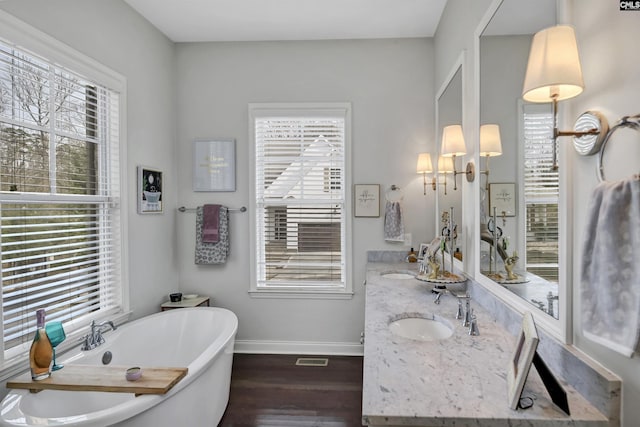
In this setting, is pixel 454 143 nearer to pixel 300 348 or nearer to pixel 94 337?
pixel 300 348

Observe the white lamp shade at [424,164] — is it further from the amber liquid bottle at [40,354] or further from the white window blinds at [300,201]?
the amber liquid bottle at [40,354]

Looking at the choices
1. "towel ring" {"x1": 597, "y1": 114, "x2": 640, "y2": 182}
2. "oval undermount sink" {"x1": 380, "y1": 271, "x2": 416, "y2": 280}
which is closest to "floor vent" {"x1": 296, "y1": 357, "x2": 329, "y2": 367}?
"oval undermount sink" {"x1": 380, "y1": 271, "x2": 416, "y2": 280}

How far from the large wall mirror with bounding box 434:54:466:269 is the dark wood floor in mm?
1287

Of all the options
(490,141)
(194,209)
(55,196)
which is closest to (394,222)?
(490,141)

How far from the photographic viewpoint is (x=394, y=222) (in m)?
3.13

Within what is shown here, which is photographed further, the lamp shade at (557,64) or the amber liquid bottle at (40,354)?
the amber liquid bottle at (40,354)

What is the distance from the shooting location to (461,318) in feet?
5.45

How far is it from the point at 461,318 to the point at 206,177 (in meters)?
2.59

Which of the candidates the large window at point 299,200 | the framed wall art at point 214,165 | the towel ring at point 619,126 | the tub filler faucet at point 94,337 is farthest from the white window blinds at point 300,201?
the towel ring at point 619,126

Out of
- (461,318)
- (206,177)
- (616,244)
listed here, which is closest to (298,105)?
(206,177)

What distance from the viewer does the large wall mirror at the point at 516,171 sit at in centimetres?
116

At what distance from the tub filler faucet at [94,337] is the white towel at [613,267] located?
249 cm

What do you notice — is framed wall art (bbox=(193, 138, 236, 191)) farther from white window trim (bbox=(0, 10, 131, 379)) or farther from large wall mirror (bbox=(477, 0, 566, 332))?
large wall mirror (bbox=(477, 0, 566, 332))

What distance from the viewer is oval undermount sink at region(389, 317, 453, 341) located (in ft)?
5.64
